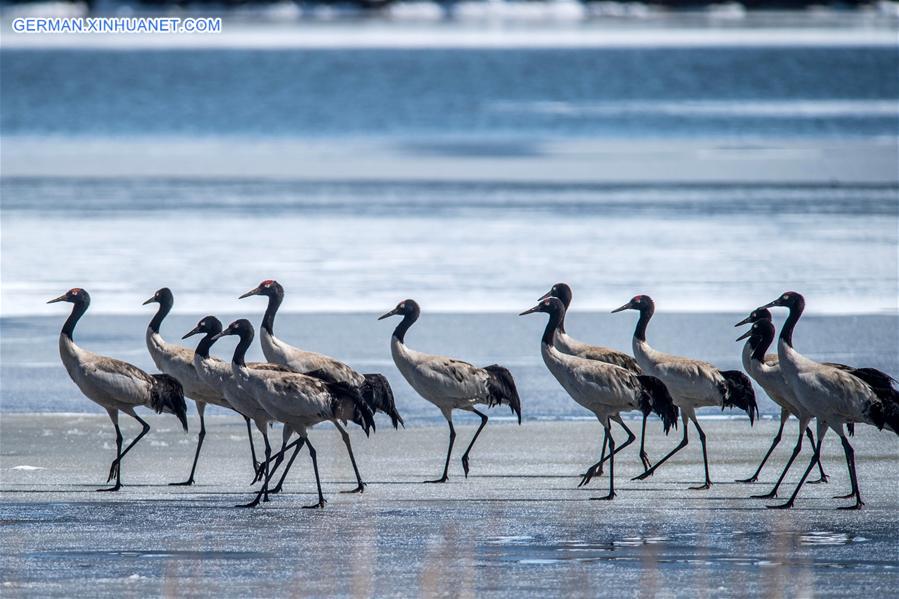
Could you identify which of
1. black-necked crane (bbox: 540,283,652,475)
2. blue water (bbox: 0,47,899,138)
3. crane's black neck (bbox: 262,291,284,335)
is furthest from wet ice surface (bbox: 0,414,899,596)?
blue water (bbox: 0,47,899,138)

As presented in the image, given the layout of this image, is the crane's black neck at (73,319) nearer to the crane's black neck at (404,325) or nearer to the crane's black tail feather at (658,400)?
the crane's black neck at (404,325)

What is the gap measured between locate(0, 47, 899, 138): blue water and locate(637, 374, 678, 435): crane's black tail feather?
33439 millimetres

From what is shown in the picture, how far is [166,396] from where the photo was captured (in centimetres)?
1071

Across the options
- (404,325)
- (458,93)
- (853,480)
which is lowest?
(458,93)

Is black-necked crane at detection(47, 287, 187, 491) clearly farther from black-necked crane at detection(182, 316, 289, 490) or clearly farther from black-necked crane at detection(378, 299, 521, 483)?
black-necked crane at detection(378, 299, 521, 483)

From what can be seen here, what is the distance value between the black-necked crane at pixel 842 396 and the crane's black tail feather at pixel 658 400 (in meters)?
0.76

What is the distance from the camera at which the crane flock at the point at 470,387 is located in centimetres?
999

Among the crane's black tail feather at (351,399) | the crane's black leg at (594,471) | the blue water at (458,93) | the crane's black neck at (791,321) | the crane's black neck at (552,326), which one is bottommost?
the blue water at (458,93)

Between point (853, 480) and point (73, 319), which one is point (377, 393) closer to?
point (73, 319)

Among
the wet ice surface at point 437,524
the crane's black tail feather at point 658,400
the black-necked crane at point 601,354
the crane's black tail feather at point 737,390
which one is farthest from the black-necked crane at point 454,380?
the crane's black tail feather at point 737,390

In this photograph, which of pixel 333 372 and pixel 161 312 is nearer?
pixel 333 372

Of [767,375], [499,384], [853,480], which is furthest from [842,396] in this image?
[499,384]

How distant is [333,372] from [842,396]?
10.2 feet

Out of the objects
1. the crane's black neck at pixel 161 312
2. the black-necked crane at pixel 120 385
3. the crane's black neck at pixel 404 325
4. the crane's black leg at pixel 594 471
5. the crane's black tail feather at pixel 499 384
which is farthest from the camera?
the crane's black neck at pixel 161 312
